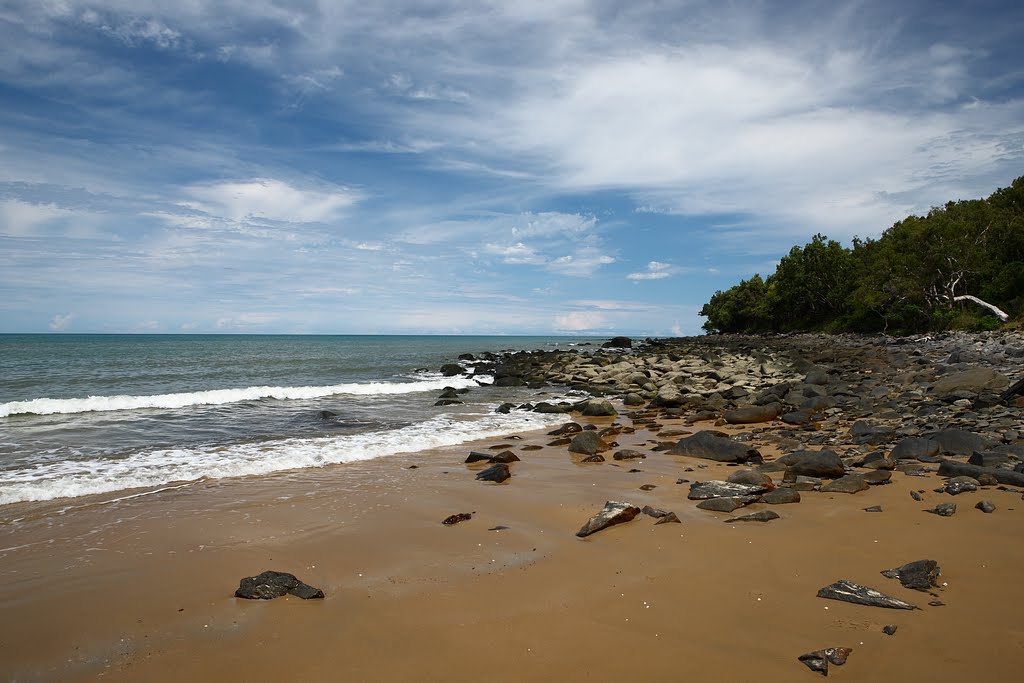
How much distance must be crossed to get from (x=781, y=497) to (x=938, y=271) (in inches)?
1827

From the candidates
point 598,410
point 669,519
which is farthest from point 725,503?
point 598,410

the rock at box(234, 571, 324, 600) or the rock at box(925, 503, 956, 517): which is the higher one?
the rock at box(925, 503, 956, 517)

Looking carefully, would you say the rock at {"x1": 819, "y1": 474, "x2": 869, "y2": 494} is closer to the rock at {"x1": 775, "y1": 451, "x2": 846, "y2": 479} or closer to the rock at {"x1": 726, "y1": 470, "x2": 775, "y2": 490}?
the rock at {"x1": 775, "y1": 451, "x2": 846, "y2": 479}

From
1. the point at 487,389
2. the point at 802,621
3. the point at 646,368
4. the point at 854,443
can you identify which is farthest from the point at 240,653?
the point at 646,368

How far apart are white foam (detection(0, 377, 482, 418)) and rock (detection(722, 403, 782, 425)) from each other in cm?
1545

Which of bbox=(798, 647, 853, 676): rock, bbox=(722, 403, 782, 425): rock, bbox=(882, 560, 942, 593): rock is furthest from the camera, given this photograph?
bbox=(722, 403, 782, 425): rock

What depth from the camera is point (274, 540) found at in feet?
20.3

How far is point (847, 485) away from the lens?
7113 millimetres

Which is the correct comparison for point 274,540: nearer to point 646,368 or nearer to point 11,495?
point 11,495

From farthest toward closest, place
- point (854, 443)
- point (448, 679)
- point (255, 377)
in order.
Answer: point (255, 377) < point (854, 443) < point (448, 679)

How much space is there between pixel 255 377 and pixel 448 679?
32505 mm

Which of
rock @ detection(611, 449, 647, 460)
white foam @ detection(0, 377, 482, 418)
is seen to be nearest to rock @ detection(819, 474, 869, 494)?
rock @ detection(611, 449, 647, 460)

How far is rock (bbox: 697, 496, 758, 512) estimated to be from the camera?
6.65 metres

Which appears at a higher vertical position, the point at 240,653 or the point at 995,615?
the point at 995,615
